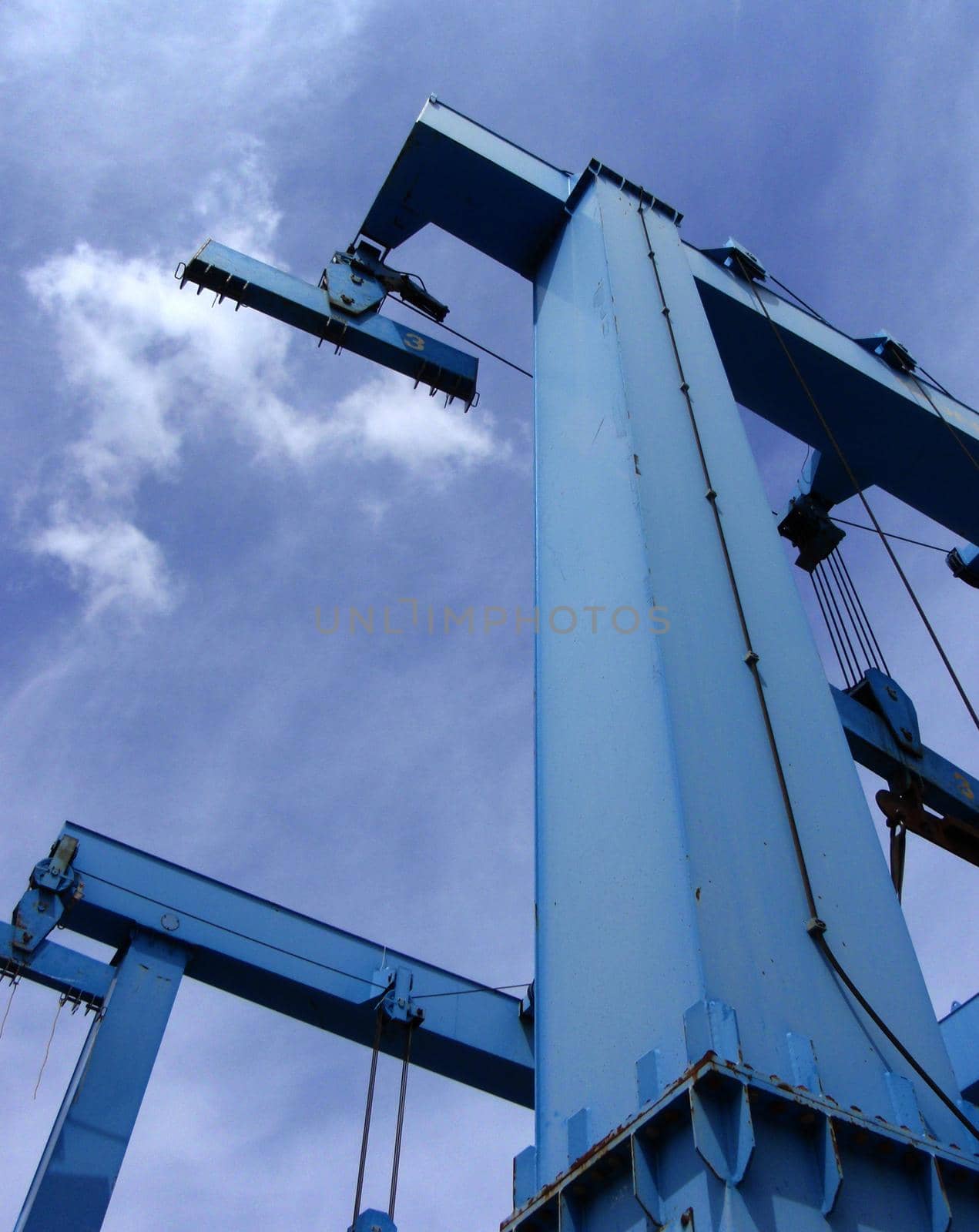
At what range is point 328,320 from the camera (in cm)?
710

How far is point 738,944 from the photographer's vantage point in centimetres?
250

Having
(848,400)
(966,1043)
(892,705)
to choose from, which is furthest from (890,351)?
(966,1043)

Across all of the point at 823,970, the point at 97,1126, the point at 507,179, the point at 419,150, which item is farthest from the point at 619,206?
the point at 97,1126

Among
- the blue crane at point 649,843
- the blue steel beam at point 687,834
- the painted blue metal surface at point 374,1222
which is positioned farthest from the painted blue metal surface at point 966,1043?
the blue steel beam at point 687,834

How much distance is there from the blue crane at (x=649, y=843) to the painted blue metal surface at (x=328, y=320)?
0.02m

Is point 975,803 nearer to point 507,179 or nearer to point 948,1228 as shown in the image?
point 507,179

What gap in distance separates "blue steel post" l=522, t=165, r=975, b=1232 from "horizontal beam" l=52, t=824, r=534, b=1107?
3.83 m

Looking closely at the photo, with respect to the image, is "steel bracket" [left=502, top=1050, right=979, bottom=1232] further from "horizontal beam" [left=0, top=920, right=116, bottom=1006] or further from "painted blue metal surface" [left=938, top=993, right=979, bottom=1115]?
"painted blue metal surface" [left=938, top=993, right=979, bottom=1115]

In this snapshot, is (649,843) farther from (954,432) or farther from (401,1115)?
(954,432)

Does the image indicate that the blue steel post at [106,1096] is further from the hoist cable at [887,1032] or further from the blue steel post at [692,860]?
the hoist cable at [887,1032]

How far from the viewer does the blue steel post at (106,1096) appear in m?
5.39

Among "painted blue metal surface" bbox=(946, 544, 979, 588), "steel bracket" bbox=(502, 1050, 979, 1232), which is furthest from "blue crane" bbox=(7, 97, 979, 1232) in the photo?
"painted blue metal surface" bbox=(946, 544, 979, 588)

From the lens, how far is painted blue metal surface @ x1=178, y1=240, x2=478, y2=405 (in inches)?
273

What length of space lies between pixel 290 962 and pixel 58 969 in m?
1.42
